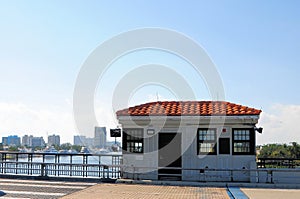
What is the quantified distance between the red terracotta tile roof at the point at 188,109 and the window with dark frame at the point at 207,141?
85 centimetres

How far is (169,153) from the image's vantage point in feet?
57.5

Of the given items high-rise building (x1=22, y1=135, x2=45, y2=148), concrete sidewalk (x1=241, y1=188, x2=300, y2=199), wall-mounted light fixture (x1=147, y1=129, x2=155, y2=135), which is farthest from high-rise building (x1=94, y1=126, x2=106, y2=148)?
high-rise building (x1=22, y1=135, x2=45, y2=148)

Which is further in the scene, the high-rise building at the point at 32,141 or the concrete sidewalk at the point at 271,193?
the high-rise building at the point at 32,141

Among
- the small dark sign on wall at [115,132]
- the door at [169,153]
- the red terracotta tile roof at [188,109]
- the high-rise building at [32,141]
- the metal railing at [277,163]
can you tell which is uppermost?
the red terracotta tile roof at [188,109]

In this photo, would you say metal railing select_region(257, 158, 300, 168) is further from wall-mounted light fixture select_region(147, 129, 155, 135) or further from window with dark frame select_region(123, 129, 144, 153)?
window with dark frame select_region(123, 129, 144, 153)

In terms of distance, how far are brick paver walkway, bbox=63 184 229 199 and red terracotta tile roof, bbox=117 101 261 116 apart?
3440mm

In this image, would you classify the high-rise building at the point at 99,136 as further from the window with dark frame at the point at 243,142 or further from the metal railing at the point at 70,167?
the window with dark frame at the point at 243,142

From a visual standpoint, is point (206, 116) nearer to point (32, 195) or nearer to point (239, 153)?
point (239, 153)

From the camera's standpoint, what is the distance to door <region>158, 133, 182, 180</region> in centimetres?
1745

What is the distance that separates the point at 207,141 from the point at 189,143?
82 centimetres

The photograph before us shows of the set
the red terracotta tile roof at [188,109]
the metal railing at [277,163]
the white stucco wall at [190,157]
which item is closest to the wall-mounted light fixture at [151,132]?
the white stucco wall at [190,157]

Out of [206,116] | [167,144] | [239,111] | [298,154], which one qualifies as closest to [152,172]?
[167,144]

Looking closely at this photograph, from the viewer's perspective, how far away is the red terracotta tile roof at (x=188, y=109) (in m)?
17.3

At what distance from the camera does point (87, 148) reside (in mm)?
22328
